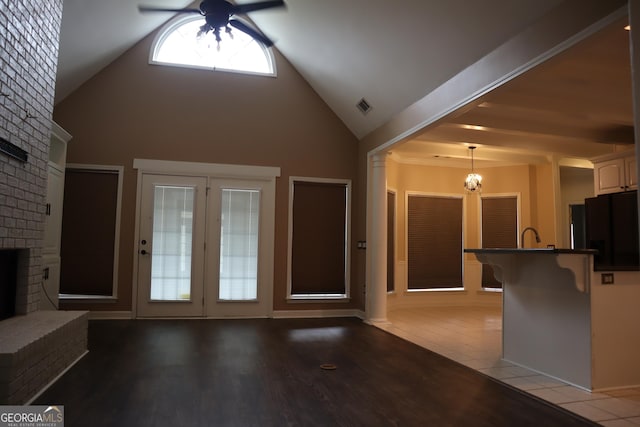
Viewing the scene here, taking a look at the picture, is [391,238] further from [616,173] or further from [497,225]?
[616,173]

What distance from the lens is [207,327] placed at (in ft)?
18.6

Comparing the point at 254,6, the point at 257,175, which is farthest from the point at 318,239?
the point at 254,6

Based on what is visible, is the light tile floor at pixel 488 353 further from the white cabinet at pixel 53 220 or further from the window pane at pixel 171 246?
the white cabinet at pixel 53 220

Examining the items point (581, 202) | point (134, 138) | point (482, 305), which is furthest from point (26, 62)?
point (581, 202)

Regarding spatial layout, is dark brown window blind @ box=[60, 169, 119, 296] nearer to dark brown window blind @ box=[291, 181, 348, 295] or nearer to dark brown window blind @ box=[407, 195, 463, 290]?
dark brown window blind @ box=[291, 181, 348, 295]

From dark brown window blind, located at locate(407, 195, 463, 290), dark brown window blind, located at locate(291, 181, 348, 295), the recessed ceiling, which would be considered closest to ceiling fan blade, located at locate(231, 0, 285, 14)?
the recessed ceiling

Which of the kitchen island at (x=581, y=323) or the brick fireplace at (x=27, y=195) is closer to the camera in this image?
the brick fireplace at (x=27, y=195)

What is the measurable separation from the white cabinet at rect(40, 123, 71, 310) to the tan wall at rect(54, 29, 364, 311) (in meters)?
0.71

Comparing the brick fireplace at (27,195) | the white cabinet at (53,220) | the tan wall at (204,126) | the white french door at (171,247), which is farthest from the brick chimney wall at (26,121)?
the white french door at (171,247)

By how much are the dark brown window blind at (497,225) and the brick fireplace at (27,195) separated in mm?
6586

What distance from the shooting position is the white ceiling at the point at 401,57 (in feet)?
12.5

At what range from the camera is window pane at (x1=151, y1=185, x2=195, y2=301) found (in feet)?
20.4

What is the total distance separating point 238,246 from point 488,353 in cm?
353

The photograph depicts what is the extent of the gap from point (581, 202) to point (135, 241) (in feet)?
24.8
